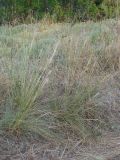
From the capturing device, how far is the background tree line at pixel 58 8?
36.7ft

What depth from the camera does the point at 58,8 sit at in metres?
11.5

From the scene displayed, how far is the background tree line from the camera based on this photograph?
36.7ft

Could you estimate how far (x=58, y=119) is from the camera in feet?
15.3

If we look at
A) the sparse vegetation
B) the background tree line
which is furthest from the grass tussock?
the background tree line

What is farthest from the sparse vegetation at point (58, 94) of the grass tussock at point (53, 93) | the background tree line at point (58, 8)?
the background tree line at point (58, 8)

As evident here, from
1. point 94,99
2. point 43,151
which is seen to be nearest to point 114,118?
point 94,99

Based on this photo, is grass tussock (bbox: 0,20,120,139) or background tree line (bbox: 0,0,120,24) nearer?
grass tussock (bbox: 0,20,120,139)

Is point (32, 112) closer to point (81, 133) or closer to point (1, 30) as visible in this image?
point (81, 133)

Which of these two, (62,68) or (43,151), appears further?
(62,68)

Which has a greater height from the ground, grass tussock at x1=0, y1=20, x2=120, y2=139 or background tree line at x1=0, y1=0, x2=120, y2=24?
grass tussock at x1=0, y1=20, x2=120, y2=139

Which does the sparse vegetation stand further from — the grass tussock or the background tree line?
the background tree line

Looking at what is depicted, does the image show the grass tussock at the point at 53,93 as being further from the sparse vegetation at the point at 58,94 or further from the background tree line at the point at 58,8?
the background tree line at the point at 58,8

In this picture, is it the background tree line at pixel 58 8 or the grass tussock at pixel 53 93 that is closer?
the grass tussock at pixel 53 93

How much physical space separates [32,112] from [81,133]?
0.52m
